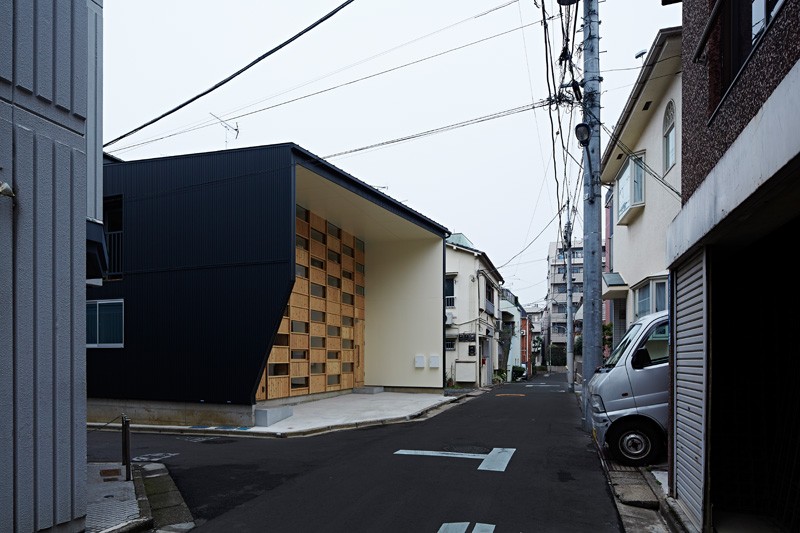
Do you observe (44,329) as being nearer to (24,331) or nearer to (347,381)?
(24,331)

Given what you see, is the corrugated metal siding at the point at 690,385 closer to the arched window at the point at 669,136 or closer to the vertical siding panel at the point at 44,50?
the vertical siding panel at the point at 44,50

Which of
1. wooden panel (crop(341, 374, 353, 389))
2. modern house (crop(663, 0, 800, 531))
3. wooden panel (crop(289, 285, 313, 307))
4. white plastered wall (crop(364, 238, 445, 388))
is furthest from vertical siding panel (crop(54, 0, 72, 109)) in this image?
white plastered wall (crop(364, 238, 445, 388))

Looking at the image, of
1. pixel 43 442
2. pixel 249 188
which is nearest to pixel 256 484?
pixel 43 442

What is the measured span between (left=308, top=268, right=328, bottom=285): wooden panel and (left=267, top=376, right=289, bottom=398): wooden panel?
3705 millimetres

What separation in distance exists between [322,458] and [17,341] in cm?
618

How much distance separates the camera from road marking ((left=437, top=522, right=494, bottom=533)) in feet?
20.6

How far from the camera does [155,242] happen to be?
1672 cm

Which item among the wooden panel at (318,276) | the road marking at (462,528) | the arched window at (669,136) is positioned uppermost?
the arched window at (669,136)

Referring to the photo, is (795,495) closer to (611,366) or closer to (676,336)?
(676,336)

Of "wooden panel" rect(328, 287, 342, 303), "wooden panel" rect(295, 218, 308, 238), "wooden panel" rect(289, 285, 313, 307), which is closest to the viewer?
"wooden panel" rect(289, 285, 313, 307)

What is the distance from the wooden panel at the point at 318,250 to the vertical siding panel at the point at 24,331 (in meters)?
15.3

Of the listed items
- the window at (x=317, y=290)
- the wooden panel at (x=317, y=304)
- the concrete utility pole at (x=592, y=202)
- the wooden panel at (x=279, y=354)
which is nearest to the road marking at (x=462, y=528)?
the concrete utility pole at (x=592, y=202)

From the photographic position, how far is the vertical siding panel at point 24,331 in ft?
17.7

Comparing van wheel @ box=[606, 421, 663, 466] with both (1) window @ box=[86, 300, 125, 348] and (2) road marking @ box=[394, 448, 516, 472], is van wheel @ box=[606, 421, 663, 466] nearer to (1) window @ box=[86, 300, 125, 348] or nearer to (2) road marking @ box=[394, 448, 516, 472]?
(2) road marking @ box=[394, 448, 516, 472]
